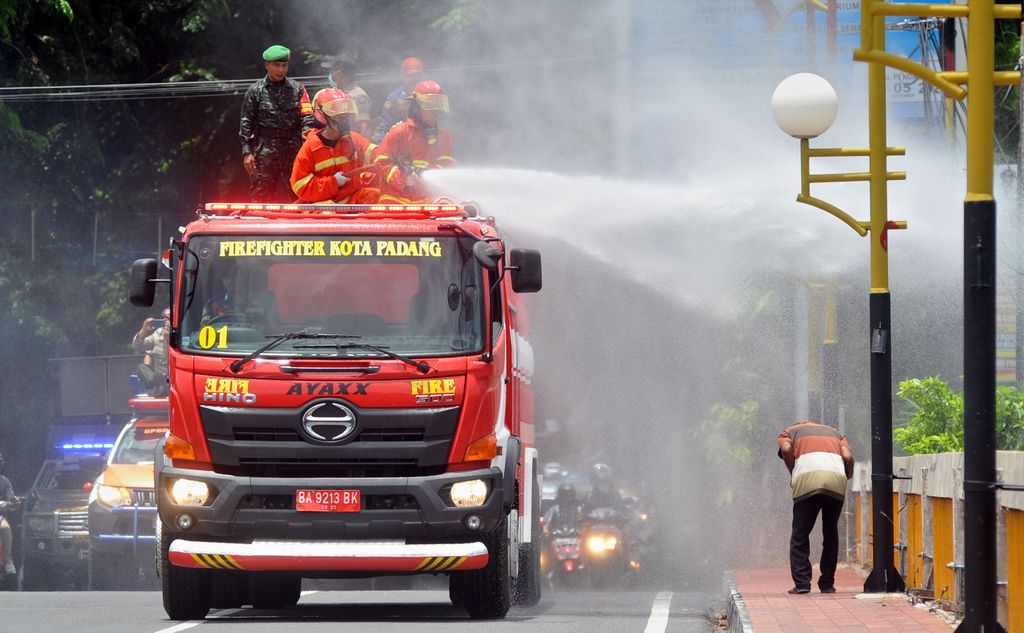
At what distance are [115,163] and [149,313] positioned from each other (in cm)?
240

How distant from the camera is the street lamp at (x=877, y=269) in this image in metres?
13.9

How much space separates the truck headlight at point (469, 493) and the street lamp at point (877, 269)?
3.64 m

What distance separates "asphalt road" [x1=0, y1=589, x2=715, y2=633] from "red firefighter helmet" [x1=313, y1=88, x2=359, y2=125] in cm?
361

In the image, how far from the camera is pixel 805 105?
47.3 ft

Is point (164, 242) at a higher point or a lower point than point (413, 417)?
higher

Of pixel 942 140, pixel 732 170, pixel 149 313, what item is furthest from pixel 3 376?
pixel 942 140

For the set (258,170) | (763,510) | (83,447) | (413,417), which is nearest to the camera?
(413,417)

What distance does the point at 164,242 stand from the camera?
28.5 m

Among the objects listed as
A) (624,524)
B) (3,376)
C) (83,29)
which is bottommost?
(624,524)

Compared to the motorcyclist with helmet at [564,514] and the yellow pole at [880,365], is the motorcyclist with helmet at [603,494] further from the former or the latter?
the yellow pole at [880,365]

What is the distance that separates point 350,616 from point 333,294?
2.73 meters

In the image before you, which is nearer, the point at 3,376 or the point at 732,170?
the point at 732,170

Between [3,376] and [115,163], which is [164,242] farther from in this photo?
[3,376]

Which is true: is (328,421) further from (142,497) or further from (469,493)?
(142,497)
